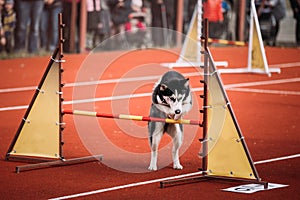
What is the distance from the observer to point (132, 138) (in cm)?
1203

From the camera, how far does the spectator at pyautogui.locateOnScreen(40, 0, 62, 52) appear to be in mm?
22047

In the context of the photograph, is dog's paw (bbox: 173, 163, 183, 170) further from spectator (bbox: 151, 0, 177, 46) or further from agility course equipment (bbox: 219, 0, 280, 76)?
spectator (bbox: 151, 0, 177, 46)

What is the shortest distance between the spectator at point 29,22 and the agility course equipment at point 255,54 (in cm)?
453

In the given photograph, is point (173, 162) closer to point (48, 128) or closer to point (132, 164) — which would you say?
point (132, 164)

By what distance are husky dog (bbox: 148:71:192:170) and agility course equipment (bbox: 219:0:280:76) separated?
30.0 ft

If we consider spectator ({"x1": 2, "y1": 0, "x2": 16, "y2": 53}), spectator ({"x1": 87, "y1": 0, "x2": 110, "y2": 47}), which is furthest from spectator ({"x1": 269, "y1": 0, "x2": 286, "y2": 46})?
spectator ({"x1": 2, "y1": 0, "x2": 16, "y2": 53})

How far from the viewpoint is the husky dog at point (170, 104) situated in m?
9.56

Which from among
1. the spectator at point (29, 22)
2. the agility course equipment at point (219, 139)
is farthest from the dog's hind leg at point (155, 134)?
the spectator at point (29, 22)

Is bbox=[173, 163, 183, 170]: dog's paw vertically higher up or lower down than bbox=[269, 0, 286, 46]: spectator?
lower down

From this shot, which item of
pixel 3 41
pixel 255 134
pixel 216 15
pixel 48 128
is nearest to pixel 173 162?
pixel 48 128

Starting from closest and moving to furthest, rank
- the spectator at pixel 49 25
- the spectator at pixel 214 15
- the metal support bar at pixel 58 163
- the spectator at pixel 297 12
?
the metal support bar at pixel 58 163
the spectator at pixel 49 25
the spectator at pixel 214 15
the spectator at pixel 297 12

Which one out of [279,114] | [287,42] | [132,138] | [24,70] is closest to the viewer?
[132,138]

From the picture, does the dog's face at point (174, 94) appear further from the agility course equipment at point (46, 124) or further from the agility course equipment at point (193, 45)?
the agility course equipment at point (193, 45)

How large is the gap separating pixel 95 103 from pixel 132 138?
3406 millimetres
